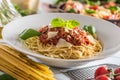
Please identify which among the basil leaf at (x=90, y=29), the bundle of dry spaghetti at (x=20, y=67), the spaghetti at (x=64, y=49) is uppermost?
the basil leaf at (x=90, y=29)

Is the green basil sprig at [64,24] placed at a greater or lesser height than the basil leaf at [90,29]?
greater

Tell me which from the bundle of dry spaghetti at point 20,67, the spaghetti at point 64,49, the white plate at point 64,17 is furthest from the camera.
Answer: the spaghetti at point 64,49

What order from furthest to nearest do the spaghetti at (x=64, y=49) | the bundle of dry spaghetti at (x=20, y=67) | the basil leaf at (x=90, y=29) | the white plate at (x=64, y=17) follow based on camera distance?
the basil leaf at (x=90, y=29) → the spaghetti at (x=64, y=49) → the white plate at (x=64, y=17) → the bundle of dry spaghetti at (x=20, y=67)

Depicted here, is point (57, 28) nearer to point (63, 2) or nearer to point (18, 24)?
point (18, 24)

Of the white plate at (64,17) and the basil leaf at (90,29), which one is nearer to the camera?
the white plate at (64,17)

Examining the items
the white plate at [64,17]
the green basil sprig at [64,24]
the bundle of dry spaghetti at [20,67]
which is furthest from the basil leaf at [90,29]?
the bundle of dry spaghetti at [20,67]

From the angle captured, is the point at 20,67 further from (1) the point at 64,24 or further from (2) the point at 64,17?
(2) the point at 64,17

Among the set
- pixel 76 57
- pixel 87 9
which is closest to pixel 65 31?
pixel 76 57

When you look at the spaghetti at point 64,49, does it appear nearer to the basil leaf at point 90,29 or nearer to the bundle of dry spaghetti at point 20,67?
the basil leaf at point 90,29
